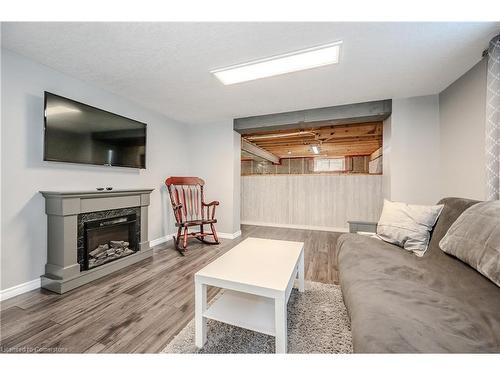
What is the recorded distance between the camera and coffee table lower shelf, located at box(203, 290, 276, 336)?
1.13 meters

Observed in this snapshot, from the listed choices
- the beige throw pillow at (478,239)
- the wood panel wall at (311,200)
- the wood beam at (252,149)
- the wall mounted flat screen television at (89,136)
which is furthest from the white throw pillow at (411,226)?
the wood beam at (252,149)

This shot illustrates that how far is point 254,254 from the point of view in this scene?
5.17ft

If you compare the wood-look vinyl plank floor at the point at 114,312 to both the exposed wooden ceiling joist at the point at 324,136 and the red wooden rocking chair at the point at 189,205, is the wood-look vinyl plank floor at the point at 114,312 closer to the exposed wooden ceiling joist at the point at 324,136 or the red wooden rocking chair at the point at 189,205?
the red wooden rocking chair at the point at 189,205

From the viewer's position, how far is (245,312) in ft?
4.07

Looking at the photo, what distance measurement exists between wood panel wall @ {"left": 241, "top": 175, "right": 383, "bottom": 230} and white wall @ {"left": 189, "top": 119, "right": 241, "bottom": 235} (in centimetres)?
108

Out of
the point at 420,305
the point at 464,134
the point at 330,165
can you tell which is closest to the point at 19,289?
the point at 420,305

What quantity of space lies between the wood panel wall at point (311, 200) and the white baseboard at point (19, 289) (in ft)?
12.0

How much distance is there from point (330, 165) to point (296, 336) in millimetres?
8050

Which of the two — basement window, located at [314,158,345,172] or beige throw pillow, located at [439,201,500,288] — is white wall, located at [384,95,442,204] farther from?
basement window, located at [314,158,345,172]

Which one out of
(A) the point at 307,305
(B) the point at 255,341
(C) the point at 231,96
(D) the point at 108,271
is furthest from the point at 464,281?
(D) the point at 108,271

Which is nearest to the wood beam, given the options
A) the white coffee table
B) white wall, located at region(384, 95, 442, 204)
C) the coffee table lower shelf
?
white wall, located at region(384, 95, 442, 204)

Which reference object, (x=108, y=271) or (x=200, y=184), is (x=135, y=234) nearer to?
(x=108, y=271)

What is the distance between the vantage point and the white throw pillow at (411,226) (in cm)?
164

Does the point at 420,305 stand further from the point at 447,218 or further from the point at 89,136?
the point at 89,136
